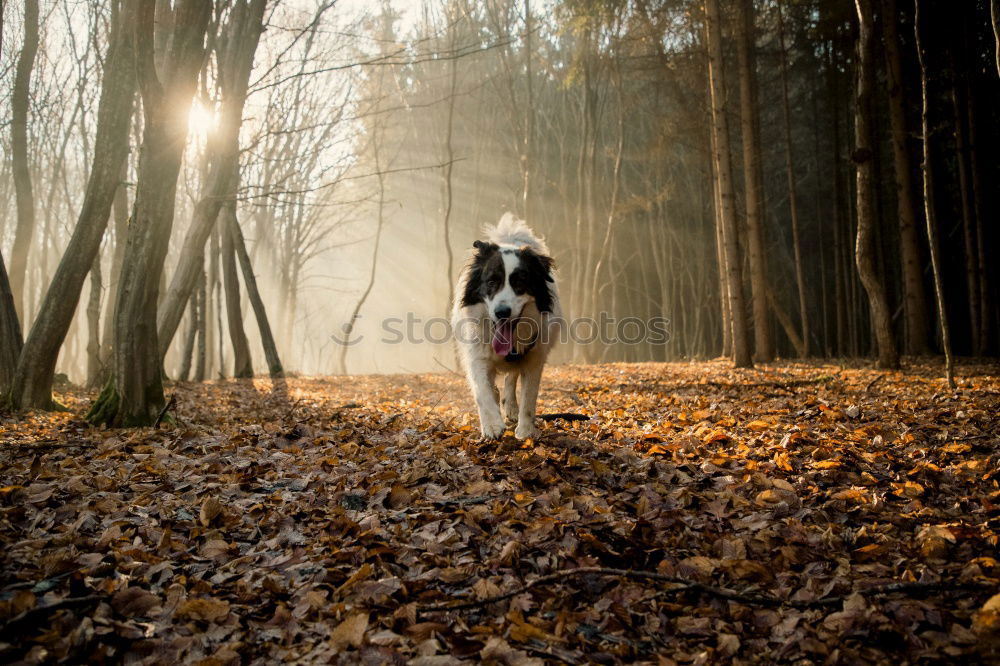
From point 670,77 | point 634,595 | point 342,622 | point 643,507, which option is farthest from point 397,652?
point 670,77

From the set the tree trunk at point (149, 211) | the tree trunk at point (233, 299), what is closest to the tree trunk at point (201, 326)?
the tree trunk at point (233, 299)

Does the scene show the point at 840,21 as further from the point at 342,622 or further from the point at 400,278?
the point at 400,278

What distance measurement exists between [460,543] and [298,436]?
3.02m

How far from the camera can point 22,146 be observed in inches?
560

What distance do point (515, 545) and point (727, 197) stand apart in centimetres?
1057

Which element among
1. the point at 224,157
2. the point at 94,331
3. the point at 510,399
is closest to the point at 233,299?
the point at 94,331

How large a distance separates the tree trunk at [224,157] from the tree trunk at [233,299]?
140 inches

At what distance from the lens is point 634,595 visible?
9.85 feet

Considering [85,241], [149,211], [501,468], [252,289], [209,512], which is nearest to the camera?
[209,512]

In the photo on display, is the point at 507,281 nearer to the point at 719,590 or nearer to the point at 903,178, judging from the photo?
the point at 719,590

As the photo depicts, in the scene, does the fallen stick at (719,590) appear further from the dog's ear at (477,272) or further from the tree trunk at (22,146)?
the tree trunk at (22,146)

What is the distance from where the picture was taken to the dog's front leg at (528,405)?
5.78 m

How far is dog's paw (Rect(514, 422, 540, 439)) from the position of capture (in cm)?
571

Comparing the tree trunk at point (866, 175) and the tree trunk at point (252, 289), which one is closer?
the tree trunk at point (866, 175)
